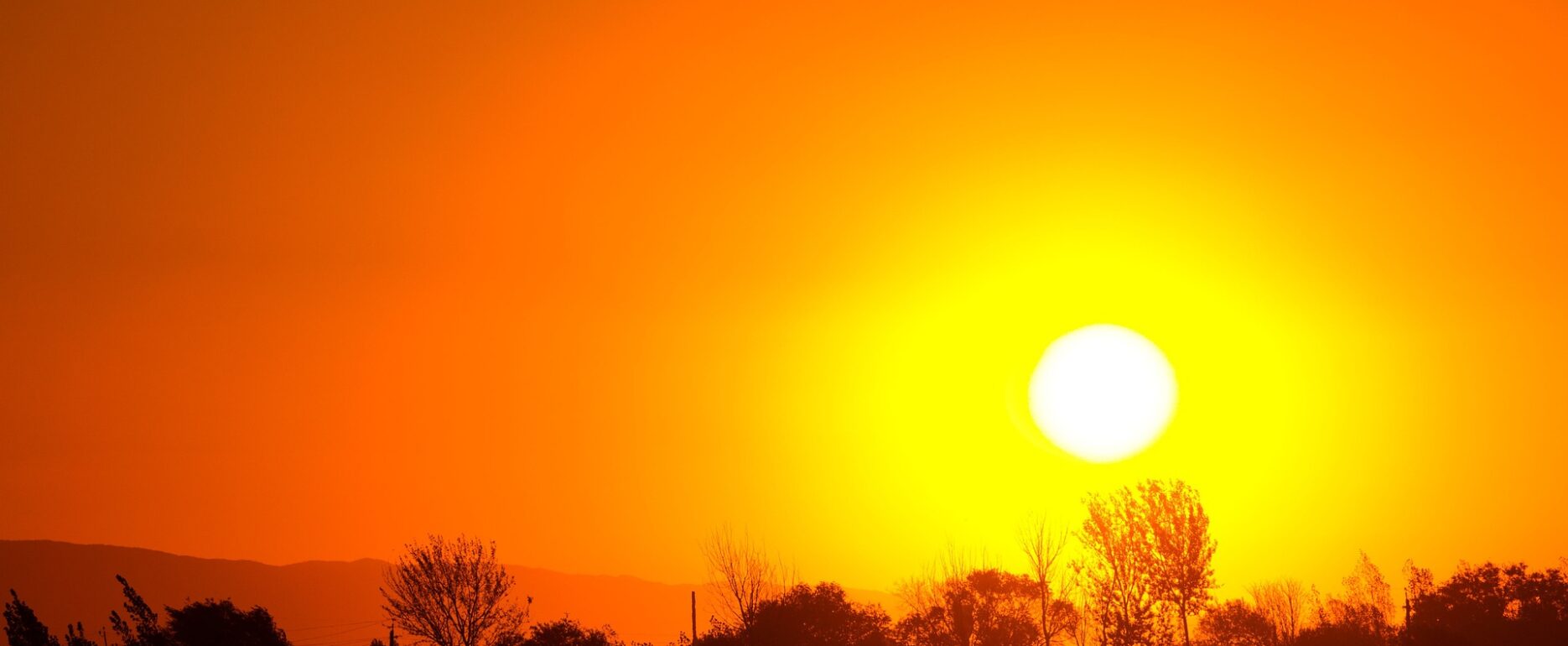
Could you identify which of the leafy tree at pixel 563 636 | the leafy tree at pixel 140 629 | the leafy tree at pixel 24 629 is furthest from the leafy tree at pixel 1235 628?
the leafy tree at pixel 24 629

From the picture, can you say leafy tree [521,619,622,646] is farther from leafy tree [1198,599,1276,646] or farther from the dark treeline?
leafy tree [1198,599,1276,646]

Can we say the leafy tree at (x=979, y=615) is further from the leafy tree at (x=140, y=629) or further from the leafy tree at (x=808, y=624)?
the leafy tree at (x=140, y=629)

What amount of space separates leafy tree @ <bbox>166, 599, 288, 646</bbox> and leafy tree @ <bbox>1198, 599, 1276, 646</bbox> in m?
52.3

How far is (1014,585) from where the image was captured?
71375 millimetres

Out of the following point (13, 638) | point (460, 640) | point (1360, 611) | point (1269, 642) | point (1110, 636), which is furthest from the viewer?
point (1360, 611)

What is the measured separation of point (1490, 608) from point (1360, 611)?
22.4 meters

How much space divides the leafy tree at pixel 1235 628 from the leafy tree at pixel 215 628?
52.3 meters

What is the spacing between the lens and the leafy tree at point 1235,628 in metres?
69.2

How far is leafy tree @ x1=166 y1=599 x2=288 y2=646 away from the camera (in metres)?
54.7

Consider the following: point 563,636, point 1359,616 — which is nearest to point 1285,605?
point 1359,616

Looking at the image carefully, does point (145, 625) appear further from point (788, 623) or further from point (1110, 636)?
point (1110, 636)

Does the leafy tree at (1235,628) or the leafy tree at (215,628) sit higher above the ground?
the leafy tree at (215,628)

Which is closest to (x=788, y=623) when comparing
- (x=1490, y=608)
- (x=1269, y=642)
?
(x=1269, y=642)

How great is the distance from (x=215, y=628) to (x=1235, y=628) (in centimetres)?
5735
